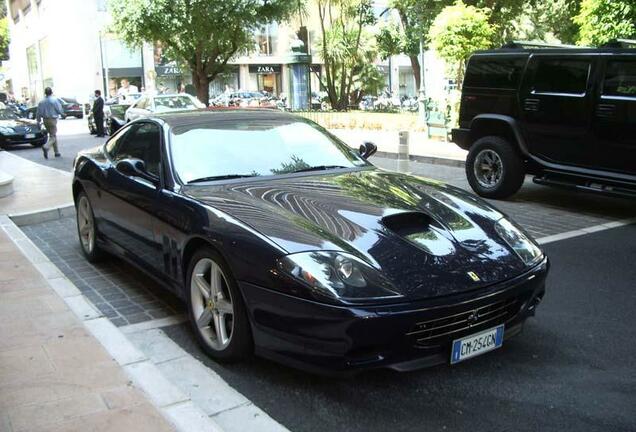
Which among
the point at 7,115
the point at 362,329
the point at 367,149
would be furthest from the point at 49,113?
the point at 362,329

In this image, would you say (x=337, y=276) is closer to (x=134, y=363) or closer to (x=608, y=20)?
(x=134, y=363)

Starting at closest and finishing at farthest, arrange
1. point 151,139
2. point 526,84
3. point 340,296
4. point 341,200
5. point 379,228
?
point 340,296 → point 379,228 → point 341,200 → point 151,139 → point 526,84

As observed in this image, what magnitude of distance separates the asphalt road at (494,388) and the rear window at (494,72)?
15.7ft

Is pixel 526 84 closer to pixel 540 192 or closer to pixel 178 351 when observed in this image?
pixel 540 192

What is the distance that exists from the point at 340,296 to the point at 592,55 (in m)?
6.14

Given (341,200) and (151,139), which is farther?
(151,139)

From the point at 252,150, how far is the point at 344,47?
26.1 meters

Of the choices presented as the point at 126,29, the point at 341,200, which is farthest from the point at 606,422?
the point at 126,29

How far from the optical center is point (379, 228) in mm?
3686

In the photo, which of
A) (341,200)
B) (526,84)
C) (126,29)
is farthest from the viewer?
(126,29)

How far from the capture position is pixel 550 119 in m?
8.23

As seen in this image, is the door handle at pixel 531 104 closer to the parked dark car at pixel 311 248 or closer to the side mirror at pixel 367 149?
the side mirror at pixel 367 149

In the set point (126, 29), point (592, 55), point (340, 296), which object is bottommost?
point (340, 296)

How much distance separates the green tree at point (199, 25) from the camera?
25.3m
